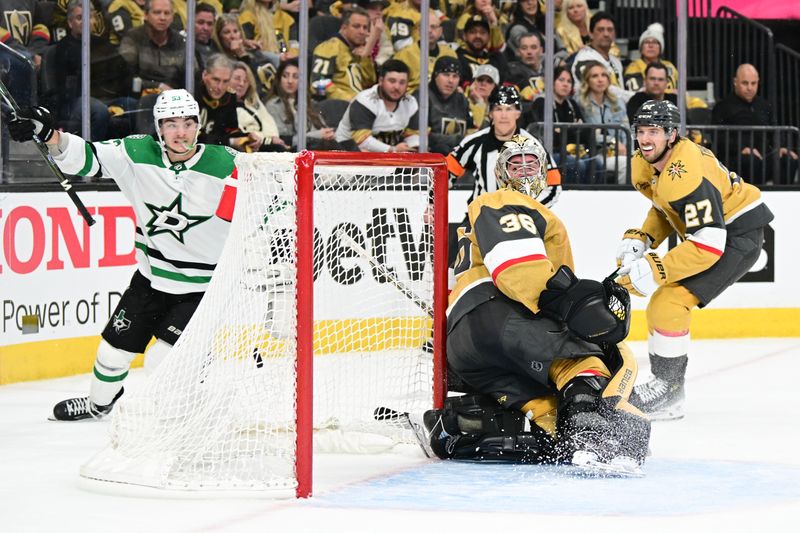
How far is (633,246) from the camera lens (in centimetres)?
496

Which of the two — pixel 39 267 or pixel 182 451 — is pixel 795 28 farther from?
pixel 182 451

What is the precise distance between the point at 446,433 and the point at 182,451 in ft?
2.56

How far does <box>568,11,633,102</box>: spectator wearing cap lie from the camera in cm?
737

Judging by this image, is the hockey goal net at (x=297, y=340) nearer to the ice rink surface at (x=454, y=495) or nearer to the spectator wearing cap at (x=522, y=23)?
the ice rink surface at (x=454, y=495)

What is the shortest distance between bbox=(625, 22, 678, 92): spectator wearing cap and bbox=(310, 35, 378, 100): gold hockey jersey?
1465 millimetres

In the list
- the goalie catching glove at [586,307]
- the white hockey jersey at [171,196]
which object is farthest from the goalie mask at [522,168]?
the white hockey jersey at [171,196]

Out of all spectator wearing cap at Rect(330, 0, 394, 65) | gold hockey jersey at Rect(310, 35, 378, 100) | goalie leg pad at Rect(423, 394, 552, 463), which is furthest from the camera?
spectator wearing cap at Rect(330, 0, 394, 65)

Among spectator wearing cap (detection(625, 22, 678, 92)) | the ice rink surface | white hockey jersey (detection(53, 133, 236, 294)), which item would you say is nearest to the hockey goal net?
the ice rink surface

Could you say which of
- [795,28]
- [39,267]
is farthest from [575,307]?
→ [795,28]

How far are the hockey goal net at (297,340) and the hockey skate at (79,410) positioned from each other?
87cm

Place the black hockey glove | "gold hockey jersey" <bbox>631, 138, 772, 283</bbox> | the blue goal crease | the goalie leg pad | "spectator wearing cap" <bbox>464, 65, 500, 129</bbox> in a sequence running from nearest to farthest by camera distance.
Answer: the blue goal crease, the goalie leg pad, the black hockey glove, "gold hockey jersey" <bbox>631, 138, 772, 283</bbox>, "spectator wearing cap" <bbox>464, 65, 500, 129</bbox>

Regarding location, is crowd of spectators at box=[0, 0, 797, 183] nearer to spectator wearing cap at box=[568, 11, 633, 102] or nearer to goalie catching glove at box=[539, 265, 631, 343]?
spectator wearing cap at box=[568, 11, 633, 102]

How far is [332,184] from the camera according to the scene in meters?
4.19

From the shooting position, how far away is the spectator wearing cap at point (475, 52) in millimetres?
7191
